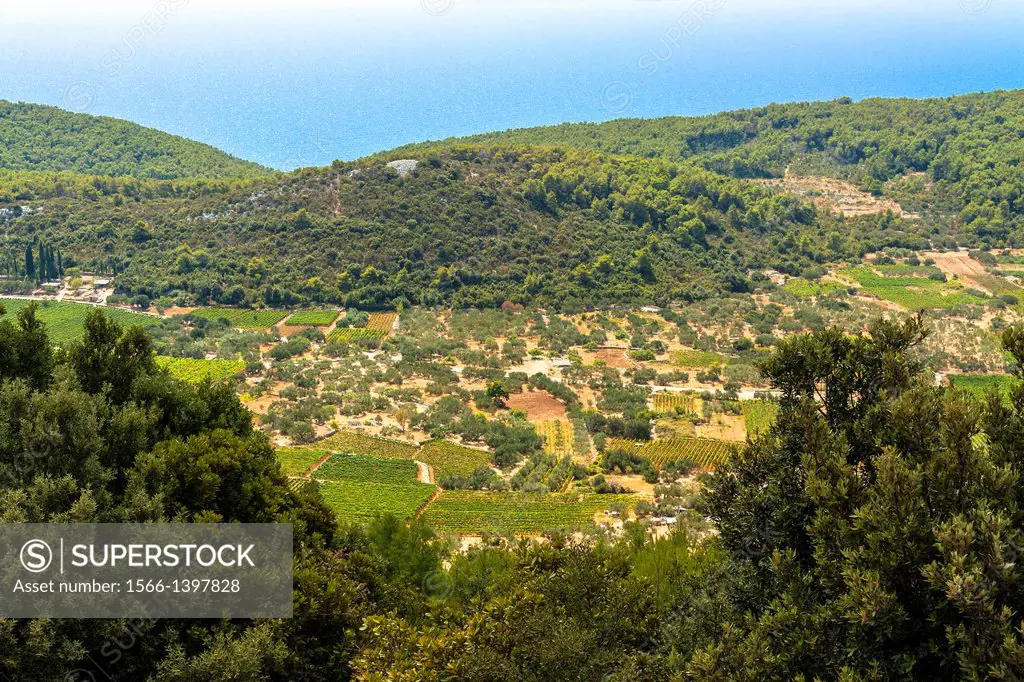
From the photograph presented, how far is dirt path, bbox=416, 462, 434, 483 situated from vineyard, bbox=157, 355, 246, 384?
45.0ft

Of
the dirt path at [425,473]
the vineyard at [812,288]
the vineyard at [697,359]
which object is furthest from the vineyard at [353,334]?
the vineyard at [812,288]

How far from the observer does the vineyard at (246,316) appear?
50938 mm

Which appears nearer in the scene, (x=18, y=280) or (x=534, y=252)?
(x=18, y=280)

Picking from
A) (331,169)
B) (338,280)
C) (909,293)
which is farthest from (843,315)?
(331,169)

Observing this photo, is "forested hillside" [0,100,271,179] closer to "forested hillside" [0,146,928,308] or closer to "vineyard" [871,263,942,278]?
"forested hillside" [0,146,928,308]

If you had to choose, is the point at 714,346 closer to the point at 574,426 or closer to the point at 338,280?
the point at 574,426

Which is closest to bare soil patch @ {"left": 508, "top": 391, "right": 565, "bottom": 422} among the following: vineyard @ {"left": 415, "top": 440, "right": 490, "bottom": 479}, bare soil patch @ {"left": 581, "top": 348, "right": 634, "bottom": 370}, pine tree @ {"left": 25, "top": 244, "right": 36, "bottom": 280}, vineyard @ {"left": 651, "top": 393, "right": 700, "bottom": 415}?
vineyard @ {"left": 415, "top": 440, "right": 490, "bottom": 479}

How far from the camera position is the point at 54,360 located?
15375mm

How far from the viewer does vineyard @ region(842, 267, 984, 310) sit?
55.5m

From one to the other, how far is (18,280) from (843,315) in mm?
58003

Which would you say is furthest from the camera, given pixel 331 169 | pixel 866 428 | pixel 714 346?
pixel 331 169

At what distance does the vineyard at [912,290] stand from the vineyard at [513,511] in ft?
123

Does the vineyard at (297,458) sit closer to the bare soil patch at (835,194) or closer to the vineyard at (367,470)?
the vineyard at (367,470)

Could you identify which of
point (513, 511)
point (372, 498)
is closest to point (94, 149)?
point (372, 498)
